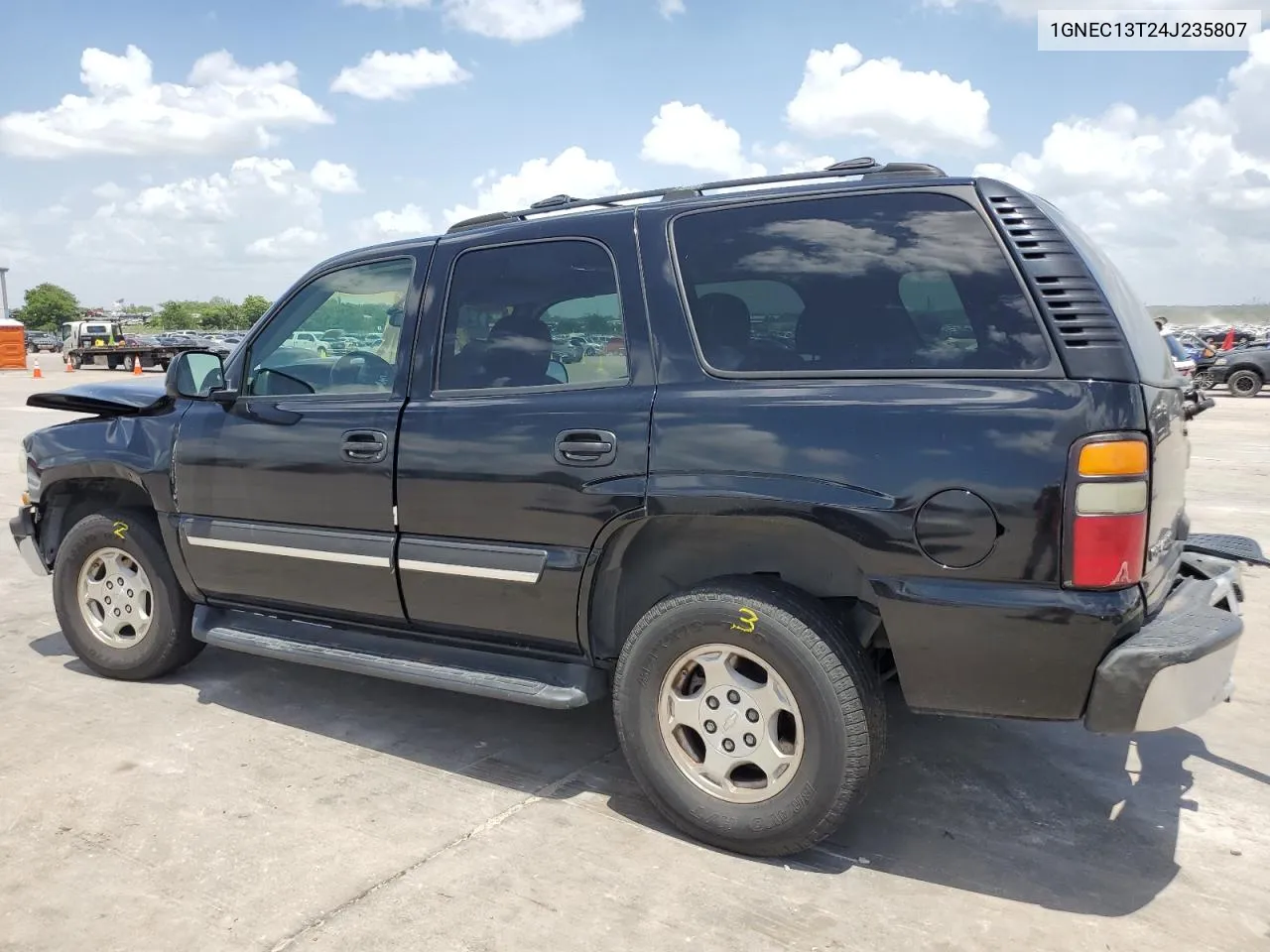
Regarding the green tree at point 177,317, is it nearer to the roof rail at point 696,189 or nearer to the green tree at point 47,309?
the green tree at point 47,309

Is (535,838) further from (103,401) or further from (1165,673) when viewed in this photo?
(103,401)

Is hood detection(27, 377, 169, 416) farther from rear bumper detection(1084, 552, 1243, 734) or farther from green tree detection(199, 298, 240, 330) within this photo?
green tree detection(199, 298, 240, 330)

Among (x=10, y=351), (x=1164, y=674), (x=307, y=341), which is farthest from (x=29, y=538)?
(x=10, y=351)

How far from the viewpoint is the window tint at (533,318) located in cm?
339

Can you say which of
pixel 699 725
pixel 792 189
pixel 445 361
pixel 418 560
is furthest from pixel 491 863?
pixel 792 189

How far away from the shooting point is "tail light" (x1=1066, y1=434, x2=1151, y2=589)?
2551 mm

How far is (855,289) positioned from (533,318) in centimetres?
120

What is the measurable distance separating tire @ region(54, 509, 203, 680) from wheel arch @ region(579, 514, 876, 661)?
223cm

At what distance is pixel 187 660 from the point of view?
4691 millimetres

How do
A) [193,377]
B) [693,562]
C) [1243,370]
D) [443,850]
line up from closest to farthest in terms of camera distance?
[443,850] → [693,562] → [193,377] → [1243,370]

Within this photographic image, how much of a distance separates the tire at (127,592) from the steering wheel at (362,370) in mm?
1266

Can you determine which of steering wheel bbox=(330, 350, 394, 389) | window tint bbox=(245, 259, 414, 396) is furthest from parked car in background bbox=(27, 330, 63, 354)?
steering wheel bbox=(330, 350, 394, 389)

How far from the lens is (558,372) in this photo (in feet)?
11.4

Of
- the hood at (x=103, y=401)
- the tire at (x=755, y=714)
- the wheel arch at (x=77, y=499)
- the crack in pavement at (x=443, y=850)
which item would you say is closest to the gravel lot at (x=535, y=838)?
the crack in pavement at (x=443, y=850)
